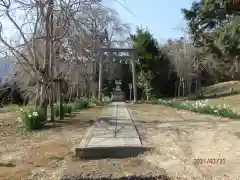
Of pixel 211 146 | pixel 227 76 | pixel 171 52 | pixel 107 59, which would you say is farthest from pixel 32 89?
pixel 227 76

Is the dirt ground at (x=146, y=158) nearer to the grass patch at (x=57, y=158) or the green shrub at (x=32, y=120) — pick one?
the grass patch at (x=57, y=158)

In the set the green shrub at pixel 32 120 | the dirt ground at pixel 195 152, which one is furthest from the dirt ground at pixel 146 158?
the green shrub at pixel 32 120

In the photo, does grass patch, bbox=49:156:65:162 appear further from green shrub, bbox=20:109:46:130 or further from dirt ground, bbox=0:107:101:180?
green shrub, bbox=20:109:46:130

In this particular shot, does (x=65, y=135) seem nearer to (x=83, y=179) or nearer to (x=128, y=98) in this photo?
(x=83, y=179)

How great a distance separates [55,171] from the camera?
5.69 metres

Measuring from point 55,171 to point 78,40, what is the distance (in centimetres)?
832

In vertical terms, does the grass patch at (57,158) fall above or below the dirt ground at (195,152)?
below

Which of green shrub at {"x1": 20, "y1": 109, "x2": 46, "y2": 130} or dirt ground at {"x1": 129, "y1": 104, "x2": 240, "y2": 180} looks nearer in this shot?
dirt ground at {"x1": 129, "y1": 104, "x2": 240, "y2": 180}

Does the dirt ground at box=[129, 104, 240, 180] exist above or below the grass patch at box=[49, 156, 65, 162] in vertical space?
above
